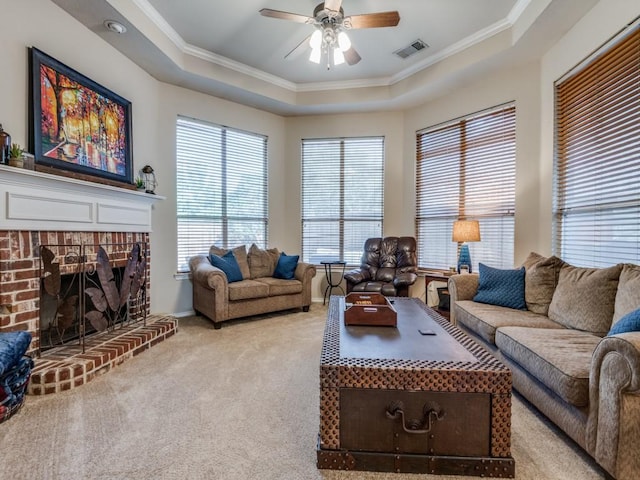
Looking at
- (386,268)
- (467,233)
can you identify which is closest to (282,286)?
(386,268)

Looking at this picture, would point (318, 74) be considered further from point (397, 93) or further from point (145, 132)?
point (145, 132)

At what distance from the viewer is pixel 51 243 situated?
260 centimetres

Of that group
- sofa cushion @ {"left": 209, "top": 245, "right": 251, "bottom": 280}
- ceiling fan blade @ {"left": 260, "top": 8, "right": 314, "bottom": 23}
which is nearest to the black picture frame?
sofa cushion @ {"left": 209, "top": 245, "right": 251, "bottom": 280}

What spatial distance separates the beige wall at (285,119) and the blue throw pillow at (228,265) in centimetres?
59

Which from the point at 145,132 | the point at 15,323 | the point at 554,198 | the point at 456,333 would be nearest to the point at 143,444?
the point at 15,323

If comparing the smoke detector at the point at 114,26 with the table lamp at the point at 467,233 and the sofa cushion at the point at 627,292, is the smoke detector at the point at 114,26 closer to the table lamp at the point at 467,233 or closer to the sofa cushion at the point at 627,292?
the table lamp at the point at 467,233

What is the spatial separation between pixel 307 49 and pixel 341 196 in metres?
2.31

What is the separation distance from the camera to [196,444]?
168 centimetres

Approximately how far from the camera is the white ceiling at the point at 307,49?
3.02m

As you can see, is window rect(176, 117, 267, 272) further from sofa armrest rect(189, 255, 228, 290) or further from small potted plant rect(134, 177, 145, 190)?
small potted plant rect(134, 177, 145, 190)

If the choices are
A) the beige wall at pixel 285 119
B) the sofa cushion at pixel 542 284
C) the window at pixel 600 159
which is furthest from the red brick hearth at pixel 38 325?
the window at pixel 600 159

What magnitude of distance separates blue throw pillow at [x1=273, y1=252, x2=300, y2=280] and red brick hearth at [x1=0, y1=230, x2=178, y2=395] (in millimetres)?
1994

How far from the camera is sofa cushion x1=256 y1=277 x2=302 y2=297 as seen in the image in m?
4.17

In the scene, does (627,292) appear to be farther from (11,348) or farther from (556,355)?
(11,348)
